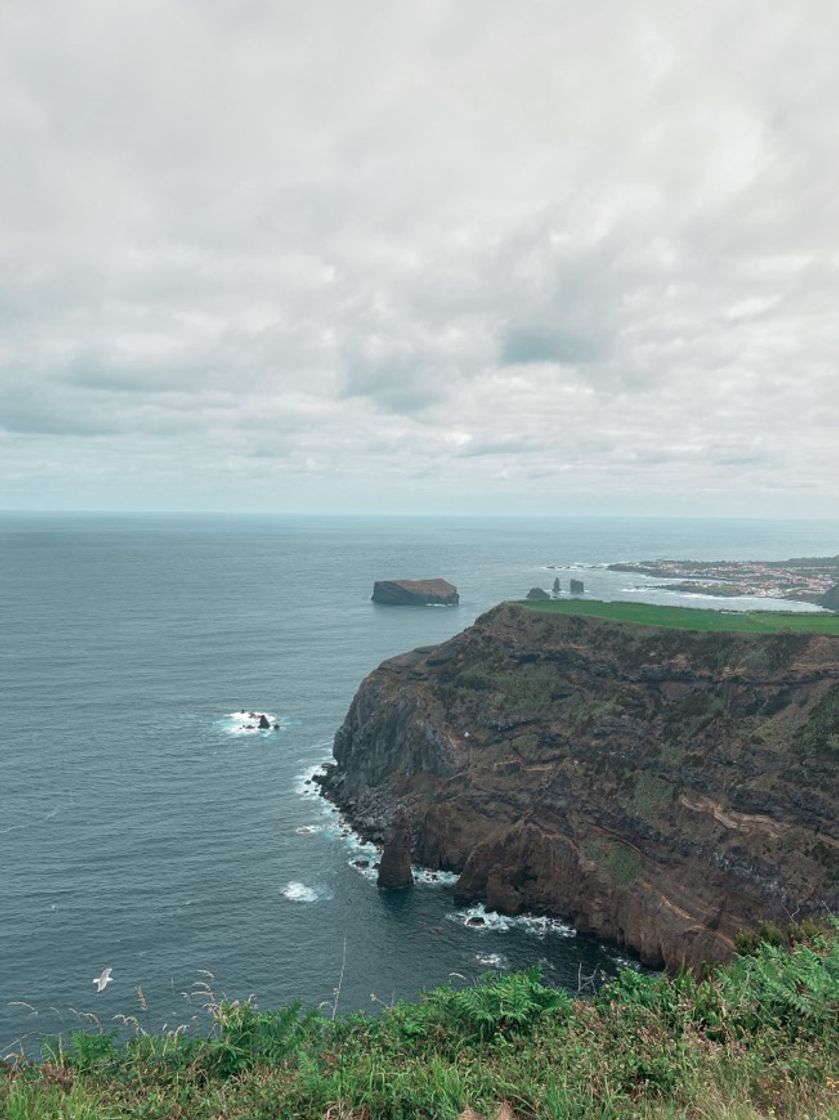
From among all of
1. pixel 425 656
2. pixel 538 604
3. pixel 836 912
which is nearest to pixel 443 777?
pixel 425 656

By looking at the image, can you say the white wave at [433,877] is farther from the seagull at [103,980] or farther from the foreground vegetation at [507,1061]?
the foreground vegetation at [507,1061]

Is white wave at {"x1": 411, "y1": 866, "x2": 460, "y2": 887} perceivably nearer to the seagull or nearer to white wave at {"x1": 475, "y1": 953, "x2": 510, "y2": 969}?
white wave at {"x1": 475, "y1": 953, "x2": 510, "y2": 969}

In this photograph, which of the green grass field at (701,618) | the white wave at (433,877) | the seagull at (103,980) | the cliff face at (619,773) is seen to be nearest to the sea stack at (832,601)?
the green grass field at (701,618)

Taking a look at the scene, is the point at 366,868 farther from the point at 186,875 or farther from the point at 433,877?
the point at 186,875

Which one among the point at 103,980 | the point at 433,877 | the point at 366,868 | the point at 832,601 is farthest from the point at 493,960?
the point at 832,601

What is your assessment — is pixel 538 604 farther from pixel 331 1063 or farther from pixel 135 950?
pixel 331 1063

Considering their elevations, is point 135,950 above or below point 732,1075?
below
